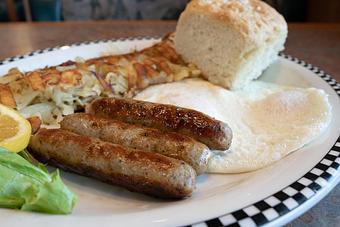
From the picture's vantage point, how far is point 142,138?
1.47 metres

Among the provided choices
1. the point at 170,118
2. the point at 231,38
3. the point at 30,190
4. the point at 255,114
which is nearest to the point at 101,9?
the point at 231,38

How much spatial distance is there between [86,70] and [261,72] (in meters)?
0.94

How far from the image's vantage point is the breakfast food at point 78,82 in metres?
1.89

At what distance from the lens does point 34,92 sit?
188 cm

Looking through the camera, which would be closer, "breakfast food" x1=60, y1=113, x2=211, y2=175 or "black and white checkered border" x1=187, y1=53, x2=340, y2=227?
"black and white checkered border" x1=187, y1=53, x2=340, y2=227

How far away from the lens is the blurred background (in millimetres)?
4281

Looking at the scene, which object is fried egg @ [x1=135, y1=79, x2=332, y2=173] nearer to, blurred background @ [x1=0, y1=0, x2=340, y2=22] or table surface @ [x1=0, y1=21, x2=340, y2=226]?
table surface @ [x1=0, y1=21, x2=340, y2=226]

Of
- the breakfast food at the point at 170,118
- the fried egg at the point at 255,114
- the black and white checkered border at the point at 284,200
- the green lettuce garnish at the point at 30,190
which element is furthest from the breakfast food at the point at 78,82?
the black and white checkered border at the point at 284,200

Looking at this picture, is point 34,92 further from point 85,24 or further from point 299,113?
point 85,24

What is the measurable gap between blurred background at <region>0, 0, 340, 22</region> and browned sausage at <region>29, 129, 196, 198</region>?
3.05m

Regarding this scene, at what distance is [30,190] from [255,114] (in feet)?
3.35

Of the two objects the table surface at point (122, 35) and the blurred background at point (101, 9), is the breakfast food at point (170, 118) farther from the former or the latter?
the blurred background at point (101, 9)

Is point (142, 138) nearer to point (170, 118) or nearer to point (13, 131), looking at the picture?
point (170, 118)

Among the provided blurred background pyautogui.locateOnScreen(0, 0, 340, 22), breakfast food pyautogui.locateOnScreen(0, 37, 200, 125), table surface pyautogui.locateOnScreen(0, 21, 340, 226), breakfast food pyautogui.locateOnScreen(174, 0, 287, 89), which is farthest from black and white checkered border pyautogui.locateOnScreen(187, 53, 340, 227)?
blurred background pyautogui.locateOnScreen(0, 0, 340, 22)
